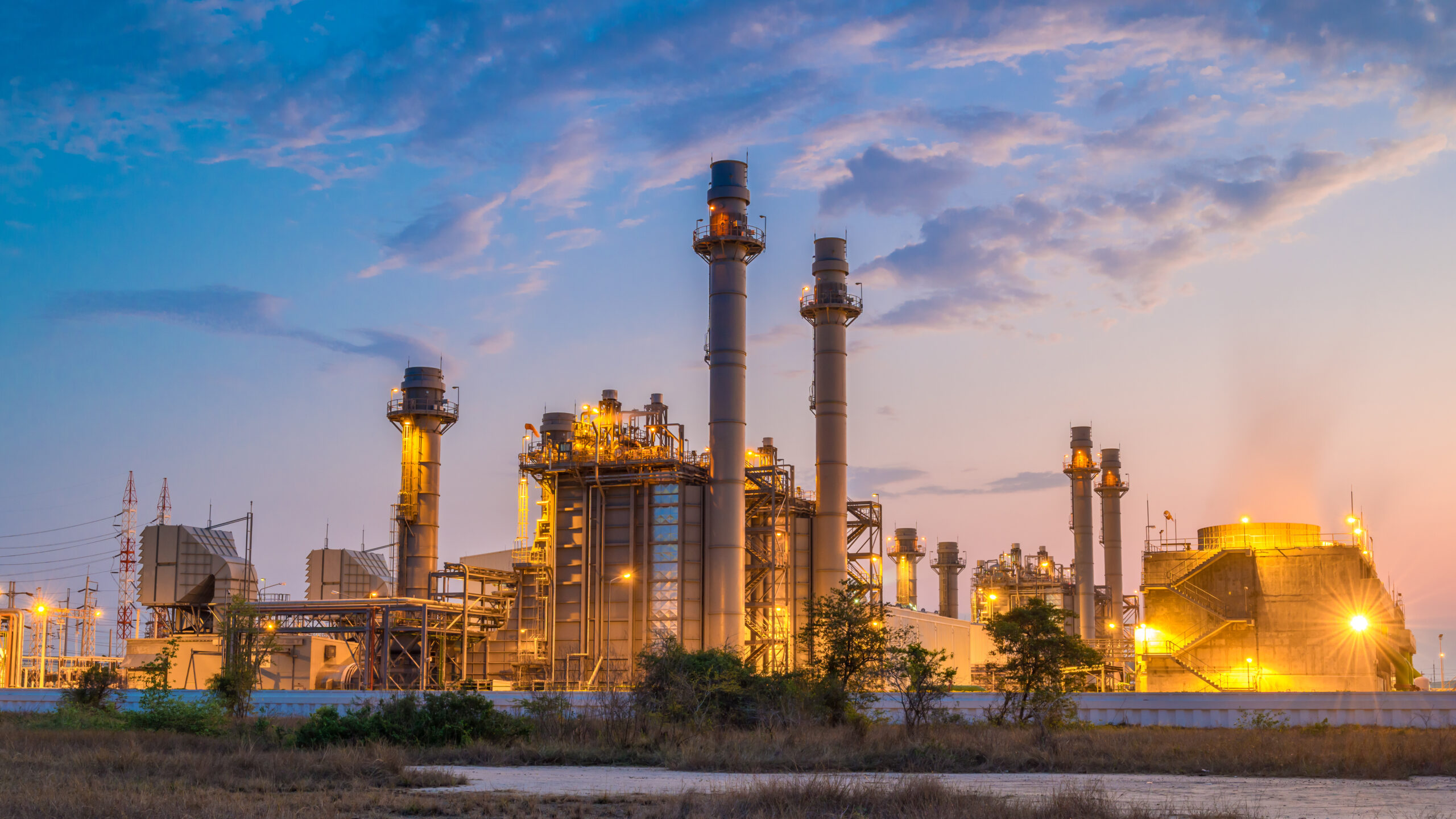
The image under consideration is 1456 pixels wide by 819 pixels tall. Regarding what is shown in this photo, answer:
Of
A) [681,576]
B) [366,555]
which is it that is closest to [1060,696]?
[681,576]

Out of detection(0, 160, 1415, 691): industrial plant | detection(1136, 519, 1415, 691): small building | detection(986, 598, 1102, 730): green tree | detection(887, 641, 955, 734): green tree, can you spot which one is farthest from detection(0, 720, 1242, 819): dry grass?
detection(1136, 519, 1415, 691): small building

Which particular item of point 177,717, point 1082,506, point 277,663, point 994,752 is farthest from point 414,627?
point 1082,506

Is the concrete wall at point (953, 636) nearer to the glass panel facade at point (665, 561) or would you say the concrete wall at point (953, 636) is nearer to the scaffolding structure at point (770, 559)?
the scaffolding structure at point (770, 559)

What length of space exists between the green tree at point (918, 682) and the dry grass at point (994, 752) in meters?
0.90

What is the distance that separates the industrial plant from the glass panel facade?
10cm

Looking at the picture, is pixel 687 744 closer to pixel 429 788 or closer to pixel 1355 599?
pixel 429 788

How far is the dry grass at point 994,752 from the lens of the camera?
24.5m

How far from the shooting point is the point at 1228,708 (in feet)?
119

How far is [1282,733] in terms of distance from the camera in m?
30.6

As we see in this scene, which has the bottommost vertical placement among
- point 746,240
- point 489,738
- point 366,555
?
point 489,738

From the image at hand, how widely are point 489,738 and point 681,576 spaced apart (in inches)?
1318

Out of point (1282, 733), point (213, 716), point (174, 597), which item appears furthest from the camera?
point (174, 597)

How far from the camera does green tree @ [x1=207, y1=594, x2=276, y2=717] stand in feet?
130

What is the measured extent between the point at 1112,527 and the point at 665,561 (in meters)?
56.8
